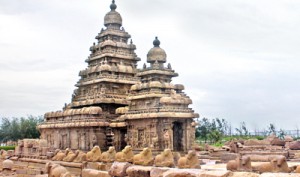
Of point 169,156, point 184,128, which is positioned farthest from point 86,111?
point 169,156

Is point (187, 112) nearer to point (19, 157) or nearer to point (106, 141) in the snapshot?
point (106, 141)

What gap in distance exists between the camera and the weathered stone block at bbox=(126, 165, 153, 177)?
9734mm

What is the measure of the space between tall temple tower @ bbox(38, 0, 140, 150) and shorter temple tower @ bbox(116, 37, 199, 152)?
1.47m

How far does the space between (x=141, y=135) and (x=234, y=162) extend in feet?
41.1

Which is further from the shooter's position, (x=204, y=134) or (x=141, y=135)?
(x=204, y=134)

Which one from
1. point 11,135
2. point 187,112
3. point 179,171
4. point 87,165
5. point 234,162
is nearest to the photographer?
point 179,171

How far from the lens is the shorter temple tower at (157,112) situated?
21.3m

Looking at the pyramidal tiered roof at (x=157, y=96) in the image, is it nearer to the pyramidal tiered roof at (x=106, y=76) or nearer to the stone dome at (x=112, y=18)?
the pyramidal tiered roof at (x=106, y=76)

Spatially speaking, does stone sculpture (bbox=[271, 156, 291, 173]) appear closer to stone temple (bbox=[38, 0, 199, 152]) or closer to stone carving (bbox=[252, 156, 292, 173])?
stone carving (bbox=[252, 156, 292, 173])

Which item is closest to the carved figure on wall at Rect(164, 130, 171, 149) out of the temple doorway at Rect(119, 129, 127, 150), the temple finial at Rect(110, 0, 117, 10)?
the temple doorway at Rect(119, 129, 127, 150)

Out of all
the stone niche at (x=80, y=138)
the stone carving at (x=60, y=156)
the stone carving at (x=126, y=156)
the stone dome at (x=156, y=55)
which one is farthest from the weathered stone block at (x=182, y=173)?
the stone niche at (x=80, y=138)

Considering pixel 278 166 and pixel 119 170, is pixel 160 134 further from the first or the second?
pixel 278 166

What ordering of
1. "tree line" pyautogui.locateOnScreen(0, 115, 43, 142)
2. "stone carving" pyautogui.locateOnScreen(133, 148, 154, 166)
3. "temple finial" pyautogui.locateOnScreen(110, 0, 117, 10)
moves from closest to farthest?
"stone carving" pyautogui.locateOnScreen(133, 148, 154, 166)
"temple finial" pyautogui.locateOnScreen(110, 0, 117, 10)
"tree line" pyautogui.locateOnScreen(0, 115, 43, 142)

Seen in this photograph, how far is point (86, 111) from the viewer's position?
24516mm
